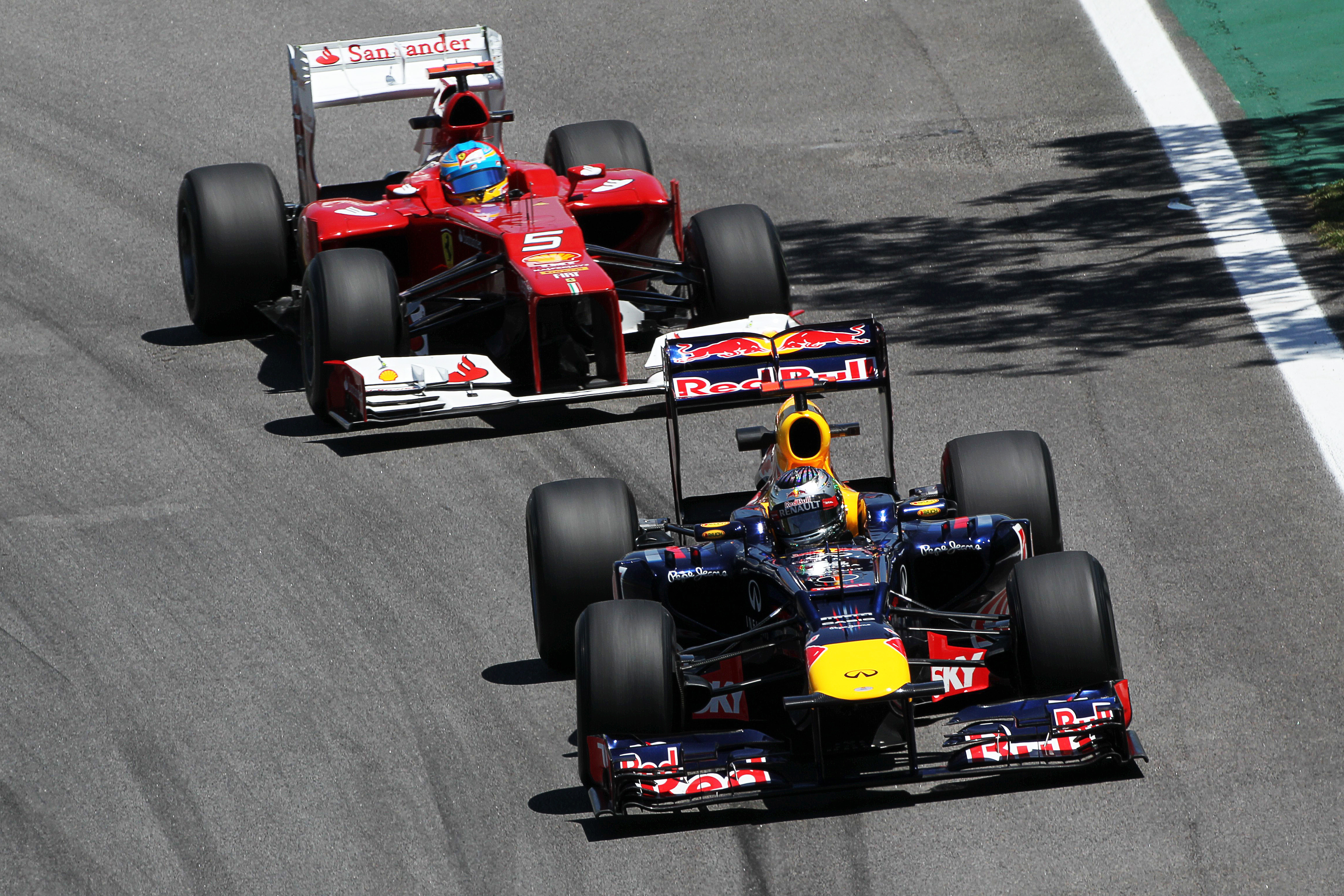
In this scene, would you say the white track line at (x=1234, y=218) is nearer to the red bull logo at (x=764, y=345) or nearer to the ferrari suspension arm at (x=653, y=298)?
the red bull logo at (x=764, y=345)

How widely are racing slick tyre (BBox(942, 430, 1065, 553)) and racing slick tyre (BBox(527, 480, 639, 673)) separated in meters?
1.56

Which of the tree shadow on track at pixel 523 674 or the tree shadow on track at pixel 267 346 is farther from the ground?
the tree shadow on track at pixel 267 346

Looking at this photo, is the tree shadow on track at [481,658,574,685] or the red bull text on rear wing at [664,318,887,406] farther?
the red bull text on rear wing at [664,318,887,406]

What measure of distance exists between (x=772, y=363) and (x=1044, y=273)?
6259mm

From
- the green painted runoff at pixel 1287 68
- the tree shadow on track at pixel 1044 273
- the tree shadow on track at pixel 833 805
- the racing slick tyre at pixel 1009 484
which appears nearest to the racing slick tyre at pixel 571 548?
the tree shadow on track at pixel 833 805

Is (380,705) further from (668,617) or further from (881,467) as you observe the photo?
(881,467)

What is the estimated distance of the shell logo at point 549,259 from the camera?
13117mm

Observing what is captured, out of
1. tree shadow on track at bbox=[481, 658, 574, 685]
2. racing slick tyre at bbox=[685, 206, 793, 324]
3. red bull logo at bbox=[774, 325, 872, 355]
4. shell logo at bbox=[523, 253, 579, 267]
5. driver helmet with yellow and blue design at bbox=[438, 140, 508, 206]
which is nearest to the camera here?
tree shadow on track at bbox=[481, 658, 574, 685]

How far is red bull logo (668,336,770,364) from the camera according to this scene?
9852 mm

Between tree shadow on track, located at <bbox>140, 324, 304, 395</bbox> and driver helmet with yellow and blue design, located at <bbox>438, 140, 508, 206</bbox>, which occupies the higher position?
driver helmet with yellow and blue design, located at <bbox>438, 140, 508, 206</bbox>

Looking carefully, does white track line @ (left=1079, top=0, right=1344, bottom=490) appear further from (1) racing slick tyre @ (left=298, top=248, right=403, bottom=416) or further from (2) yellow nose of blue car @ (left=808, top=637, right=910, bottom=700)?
(1) racing slick tyre @ (left=298, top=248, right=403, bottom=416)

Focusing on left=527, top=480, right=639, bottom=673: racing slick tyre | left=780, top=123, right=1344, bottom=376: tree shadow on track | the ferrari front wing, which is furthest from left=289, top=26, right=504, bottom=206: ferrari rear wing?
left=527, top=480, right=639, bottom=673: racing slick tyre

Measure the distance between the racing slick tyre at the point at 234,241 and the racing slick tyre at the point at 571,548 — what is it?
6117 millimetres

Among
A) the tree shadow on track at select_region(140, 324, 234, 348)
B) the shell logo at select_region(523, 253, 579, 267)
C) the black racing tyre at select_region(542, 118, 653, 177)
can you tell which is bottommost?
the tree shadow on track at select_region(140, 324, 234, 348)
